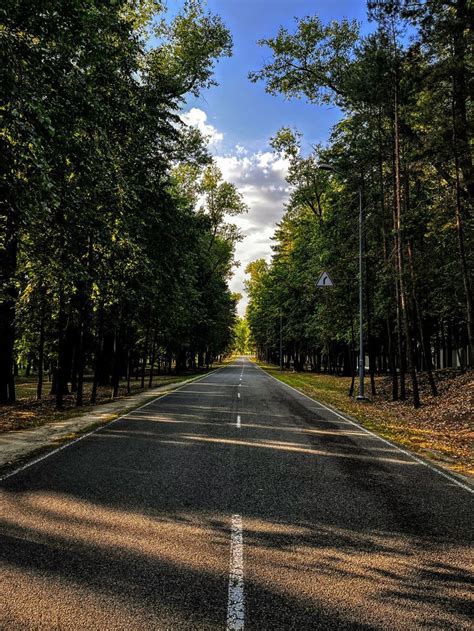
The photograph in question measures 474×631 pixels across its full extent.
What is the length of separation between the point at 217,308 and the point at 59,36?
4251 centimetres

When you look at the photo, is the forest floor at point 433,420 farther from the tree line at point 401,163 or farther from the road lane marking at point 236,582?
the road lane marking at point 236,582

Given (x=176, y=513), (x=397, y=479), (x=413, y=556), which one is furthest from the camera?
(x=397, y=479)

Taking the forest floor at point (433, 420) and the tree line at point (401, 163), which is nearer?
the forest floor at point (433, 420)

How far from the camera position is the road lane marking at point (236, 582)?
3.14 meters

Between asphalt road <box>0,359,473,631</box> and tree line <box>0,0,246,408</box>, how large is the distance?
15.2 ft

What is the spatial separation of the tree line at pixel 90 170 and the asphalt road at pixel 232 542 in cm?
463

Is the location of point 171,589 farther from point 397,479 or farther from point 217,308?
point 217,308

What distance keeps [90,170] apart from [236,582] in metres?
8.66

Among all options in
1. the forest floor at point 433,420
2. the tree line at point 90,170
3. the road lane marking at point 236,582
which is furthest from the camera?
the forest floor at point 433,420

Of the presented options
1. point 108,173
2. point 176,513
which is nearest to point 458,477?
point 176,513

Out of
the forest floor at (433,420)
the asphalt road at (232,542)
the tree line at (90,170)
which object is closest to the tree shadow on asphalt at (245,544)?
the asphalt road at (232,542)

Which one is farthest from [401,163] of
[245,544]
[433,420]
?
[245,544]

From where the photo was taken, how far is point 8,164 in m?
7.78

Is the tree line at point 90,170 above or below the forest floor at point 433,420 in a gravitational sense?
above
